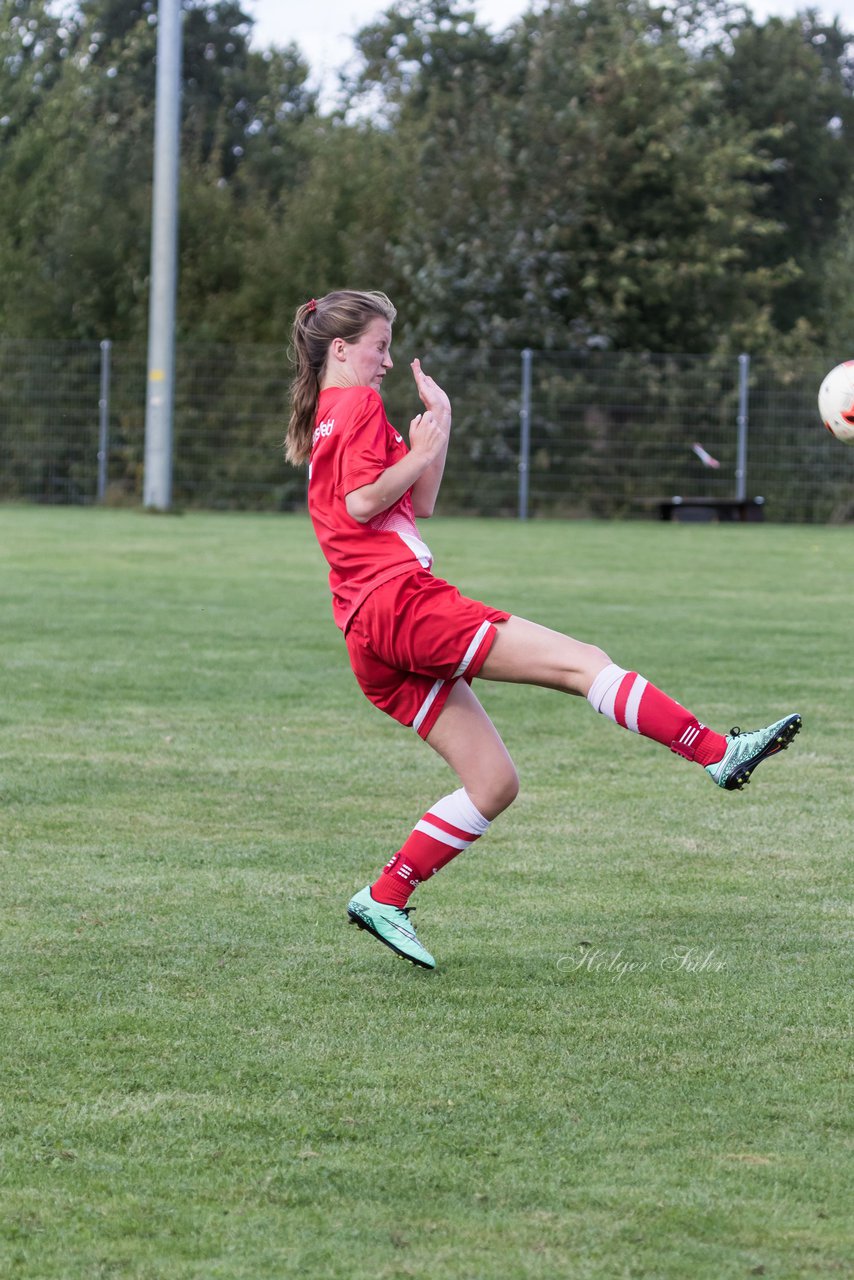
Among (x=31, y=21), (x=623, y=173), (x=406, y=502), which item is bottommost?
(x=406, y=502)

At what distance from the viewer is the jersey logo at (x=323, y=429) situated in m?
4.50

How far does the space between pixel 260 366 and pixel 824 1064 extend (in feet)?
78.7

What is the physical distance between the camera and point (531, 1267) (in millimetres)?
2682

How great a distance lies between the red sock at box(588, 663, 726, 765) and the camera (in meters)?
4.32

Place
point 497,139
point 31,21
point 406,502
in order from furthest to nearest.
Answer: point 31,21 → point 497,139 → point 406,502

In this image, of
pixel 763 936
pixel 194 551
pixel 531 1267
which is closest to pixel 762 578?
pixel 194 551

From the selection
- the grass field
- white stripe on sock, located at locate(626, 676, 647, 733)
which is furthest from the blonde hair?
the grass field

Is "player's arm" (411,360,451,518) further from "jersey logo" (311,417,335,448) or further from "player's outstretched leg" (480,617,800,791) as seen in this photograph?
"player's outstretched leg" (480,617,800,791)

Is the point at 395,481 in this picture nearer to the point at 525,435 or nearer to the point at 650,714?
the point at 650,714

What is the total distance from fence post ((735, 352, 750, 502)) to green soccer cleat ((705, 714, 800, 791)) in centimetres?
2173

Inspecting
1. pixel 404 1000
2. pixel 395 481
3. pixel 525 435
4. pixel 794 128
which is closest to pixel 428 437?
pixel 395 481

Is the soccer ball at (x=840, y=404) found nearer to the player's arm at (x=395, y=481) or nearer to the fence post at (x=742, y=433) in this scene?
the player's arm at (x=395, y=481)

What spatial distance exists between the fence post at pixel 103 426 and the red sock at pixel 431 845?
77.4 feet

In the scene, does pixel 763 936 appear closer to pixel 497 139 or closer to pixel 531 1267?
pixel 531 1267
